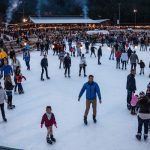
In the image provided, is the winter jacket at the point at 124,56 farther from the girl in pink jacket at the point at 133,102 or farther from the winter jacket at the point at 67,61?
the girl in pink jacket at the point at 133,102

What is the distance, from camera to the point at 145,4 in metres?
75.4

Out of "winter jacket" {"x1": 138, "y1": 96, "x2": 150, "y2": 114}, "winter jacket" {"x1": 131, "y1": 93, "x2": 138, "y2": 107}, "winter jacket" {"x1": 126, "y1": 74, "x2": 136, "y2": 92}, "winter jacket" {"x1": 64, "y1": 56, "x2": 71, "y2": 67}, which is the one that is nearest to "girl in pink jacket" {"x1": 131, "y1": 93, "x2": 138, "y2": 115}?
"winter jacket" {"x1": 131, "y1": 93, "x2": 138, "y2": 107}

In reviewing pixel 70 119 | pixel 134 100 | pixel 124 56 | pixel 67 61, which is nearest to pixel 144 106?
pixel 134 100

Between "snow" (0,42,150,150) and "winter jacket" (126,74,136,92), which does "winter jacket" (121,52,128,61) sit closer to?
"snow" (0,42,150,150)

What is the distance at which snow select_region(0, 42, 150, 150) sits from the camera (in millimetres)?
8383

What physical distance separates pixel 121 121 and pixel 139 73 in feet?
30.2

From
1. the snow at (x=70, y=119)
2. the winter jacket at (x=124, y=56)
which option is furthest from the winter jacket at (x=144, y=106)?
the winter jacket at (x=124, y=56)

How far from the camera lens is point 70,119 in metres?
10.4

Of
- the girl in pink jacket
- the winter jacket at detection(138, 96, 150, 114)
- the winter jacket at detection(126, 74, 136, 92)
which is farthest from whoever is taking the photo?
the winter jacket at detection(126, 74, 136, 92)

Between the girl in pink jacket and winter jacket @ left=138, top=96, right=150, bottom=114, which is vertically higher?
winter jacket @ left=138, top=96, right=150, bottom=114

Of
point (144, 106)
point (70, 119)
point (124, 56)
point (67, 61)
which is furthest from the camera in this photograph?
point (124, 56)

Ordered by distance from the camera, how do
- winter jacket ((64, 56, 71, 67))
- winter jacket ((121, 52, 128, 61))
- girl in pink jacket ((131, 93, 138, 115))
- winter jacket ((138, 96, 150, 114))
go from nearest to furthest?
winter jacket ((138, 96, 150, 114)) < girl in pink jacket ((131, 93, 138, 115)) < winter jacket ((64, 56, 71, 67)) < winter jacket ((121, 52, 128, 61))

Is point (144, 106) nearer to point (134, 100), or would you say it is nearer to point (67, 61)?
point (134, 100)

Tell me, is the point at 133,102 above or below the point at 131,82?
below
